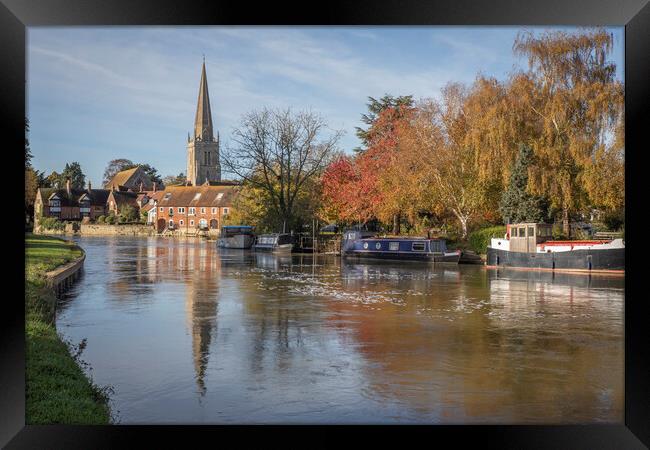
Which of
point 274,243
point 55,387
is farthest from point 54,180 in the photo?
point 55,387

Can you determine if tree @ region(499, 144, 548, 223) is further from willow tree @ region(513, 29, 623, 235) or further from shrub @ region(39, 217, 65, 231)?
shrub @ region(39, 217, 65, 231)

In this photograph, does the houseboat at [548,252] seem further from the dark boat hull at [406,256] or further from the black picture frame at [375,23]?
the black picture frame at [375,23]

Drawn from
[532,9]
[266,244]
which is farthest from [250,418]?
[266,244]

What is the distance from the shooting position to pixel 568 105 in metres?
18.5

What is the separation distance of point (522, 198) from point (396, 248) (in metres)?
5.44

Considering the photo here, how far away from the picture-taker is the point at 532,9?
4816 mm

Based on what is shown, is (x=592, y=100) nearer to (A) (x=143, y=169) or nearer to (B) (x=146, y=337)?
(B) (x=146, y=337)

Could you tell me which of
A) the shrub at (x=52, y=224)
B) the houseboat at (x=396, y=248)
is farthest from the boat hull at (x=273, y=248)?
the shrub at (x=52, y=224)

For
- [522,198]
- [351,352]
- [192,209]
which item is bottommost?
[351,352]

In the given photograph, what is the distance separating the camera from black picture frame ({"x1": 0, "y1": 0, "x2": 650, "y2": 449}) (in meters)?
4.32

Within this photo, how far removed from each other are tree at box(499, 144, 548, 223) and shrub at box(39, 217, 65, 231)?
28.1 m

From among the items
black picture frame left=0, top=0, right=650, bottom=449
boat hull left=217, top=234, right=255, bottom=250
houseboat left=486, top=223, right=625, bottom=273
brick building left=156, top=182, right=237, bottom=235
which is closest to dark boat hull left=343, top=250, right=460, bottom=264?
houseboat left=486, top=223, right=625, bottom=273

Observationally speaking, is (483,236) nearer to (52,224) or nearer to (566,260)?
(566,260)
